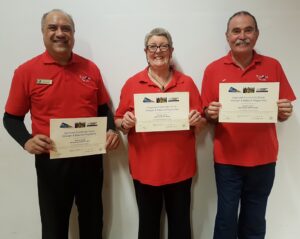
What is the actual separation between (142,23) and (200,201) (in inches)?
51.0

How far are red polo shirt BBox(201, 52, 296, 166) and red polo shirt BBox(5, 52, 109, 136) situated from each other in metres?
0.77

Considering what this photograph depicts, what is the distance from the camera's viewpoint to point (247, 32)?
1491mm

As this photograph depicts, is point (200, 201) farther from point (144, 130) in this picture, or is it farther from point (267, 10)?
point (267, 10)

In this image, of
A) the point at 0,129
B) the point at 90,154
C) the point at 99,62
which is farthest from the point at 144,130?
the point at 0,129

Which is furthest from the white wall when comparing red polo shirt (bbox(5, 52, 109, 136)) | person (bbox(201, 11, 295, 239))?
red polo shirt (bbox(5, 52, 109, 136))

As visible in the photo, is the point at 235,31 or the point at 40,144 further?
the point at 235,31

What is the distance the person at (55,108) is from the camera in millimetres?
1353

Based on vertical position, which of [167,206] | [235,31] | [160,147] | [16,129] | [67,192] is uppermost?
[235,31]

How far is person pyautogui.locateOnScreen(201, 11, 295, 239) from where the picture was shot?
151 cm

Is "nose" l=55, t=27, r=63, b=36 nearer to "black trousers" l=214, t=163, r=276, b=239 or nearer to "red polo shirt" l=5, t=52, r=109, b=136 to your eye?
"red polo shirt" l=5, t=52, r=109, b=136

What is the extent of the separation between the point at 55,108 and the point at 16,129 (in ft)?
0.76

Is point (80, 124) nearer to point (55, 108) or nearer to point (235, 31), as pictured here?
point (55, 108)

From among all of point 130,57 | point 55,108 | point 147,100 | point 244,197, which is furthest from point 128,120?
point 244,197

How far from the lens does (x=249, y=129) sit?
1544 mm
